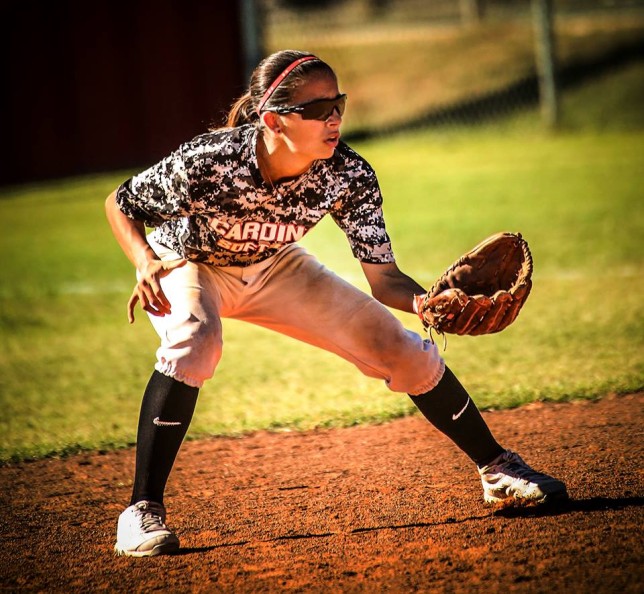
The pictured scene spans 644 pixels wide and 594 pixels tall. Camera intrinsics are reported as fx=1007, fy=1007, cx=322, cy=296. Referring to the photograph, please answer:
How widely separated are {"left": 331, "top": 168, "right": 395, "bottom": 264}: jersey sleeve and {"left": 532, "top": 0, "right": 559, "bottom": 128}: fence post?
44.4ft

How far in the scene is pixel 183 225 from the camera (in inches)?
149

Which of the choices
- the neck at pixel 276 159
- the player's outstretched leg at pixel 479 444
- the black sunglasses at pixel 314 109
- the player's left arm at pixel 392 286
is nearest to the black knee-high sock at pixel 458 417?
the player's outstretched leg at pixel 479 444

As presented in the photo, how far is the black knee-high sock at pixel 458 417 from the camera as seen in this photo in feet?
12.3

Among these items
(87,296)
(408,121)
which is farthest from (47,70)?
(87,296)

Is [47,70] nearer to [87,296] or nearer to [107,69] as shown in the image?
[107,69]

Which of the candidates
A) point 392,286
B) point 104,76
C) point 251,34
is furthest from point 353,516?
point 104,76

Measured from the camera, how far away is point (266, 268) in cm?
388

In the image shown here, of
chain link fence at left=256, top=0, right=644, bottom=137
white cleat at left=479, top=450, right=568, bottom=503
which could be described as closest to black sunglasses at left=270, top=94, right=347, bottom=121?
white cleat at left=479, top=450, right=568, bottom=503

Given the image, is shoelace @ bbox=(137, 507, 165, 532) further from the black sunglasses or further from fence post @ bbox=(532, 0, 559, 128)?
fence post @ bbox=(532, 0, 559, 128)

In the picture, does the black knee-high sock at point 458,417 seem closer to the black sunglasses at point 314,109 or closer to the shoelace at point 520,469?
the shoelace at point 520,469

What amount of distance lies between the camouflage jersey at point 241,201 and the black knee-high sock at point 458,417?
0.53 m

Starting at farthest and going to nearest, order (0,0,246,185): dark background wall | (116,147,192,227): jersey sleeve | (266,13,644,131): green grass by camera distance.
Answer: (266,13,644,131): green grass
(0,0,246,185): dark background wall
(116,147,192,227): jersey sleeve

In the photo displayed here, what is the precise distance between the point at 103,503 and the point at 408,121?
53.4 ft

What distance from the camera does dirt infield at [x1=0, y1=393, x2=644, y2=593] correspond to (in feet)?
10.3
